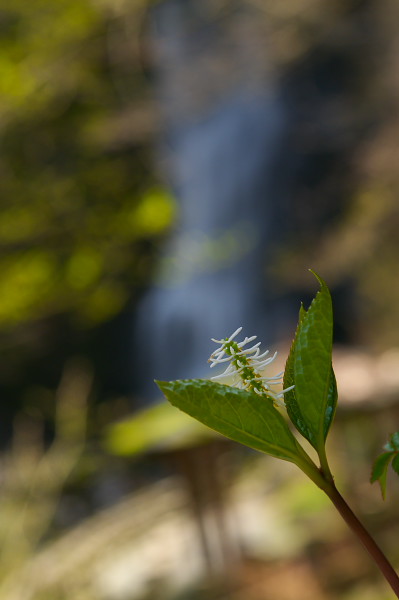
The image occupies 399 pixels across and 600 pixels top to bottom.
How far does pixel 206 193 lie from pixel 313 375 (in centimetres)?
917

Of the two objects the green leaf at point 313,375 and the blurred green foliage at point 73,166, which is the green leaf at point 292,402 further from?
the blurred green foliage at point 73,166

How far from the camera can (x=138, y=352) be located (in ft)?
29.8

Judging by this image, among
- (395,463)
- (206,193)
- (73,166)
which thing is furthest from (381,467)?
(206,193)

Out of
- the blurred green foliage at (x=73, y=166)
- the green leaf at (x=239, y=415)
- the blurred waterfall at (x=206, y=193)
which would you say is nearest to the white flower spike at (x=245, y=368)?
the green leaf at (x=239, y=415)

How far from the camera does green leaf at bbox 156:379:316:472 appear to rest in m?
0.26

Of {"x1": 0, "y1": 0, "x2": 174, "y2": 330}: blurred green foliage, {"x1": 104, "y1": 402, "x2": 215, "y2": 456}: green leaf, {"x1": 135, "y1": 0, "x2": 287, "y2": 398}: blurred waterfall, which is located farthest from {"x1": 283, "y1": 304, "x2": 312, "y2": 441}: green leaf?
{"x1": 135, "y1": 0, "x2": 287, "y2": 398}: blurred waterfall

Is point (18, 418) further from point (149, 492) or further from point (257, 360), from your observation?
point (257, 360)

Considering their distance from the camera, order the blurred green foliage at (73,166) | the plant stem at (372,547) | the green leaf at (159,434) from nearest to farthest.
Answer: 1. the plant stem at (372,547)
2. the green leaf at (159,434)
3. the blurred green foliage at (73,166)

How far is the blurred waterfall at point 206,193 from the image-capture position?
852 centimetres

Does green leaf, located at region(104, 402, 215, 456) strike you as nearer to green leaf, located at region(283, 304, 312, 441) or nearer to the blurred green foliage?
the blurred green foliage

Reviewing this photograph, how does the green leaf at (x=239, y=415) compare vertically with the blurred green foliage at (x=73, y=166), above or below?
below

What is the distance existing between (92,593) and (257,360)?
4.79 metres

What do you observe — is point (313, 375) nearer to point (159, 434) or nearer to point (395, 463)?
point (395, 463)

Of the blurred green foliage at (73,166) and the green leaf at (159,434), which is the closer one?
the green leaf at (159,434)
